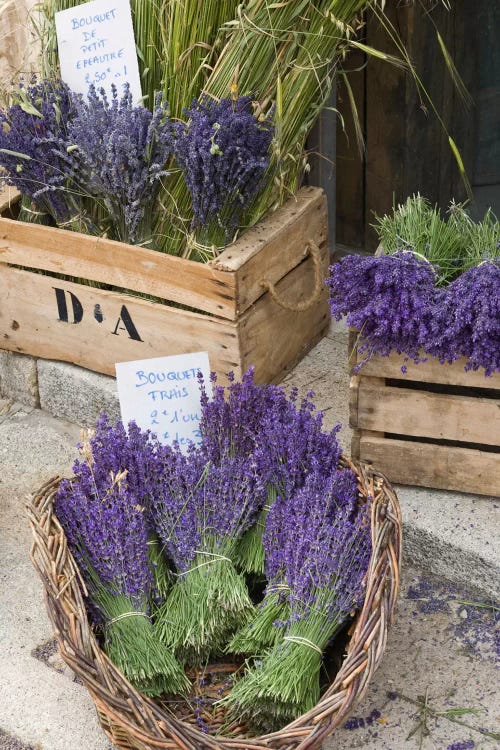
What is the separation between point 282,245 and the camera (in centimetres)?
246

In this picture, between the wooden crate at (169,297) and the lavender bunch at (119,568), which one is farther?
the wooden crate at (169,297)

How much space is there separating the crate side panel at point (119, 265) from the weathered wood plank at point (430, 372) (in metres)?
0.42

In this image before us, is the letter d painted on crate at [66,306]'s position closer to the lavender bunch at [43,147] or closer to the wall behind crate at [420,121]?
the lavender bunch at [43,147]

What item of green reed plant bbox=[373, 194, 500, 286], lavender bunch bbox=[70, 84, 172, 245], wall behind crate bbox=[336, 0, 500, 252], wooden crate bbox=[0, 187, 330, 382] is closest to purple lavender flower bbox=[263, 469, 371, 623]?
green reed plant bbox=[373, 194, 500, 286]

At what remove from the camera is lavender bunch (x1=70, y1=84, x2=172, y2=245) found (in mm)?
2295

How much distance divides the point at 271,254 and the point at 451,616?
3.24 ft

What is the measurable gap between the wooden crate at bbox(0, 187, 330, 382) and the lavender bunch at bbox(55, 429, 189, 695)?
589 millimetres

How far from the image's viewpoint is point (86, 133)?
2.35 m

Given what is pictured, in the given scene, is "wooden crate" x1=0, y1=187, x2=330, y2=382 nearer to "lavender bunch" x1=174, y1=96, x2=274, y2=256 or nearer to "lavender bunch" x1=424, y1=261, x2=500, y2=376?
"lavender bunch" x1=174, y1=96, x2=274, y2=256

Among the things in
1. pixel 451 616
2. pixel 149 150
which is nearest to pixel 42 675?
pixel 451 616

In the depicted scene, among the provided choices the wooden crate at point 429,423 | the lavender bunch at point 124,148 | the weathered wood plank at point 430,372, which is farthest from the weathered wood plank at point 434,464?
the lavender bunch at point 124,148

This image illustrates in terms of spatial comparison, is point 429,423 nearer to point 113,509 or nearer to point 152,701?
point 113,509

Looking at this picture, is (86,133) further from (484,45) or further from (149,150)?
(484,45)

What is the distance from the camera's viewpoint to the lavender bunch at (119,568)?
1.69 meters
